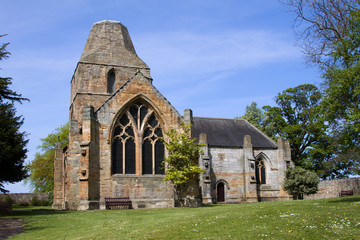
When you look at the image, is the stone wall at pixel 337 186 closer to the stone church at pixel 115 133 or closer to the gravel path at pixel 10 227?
the stone church at pixel 115 133

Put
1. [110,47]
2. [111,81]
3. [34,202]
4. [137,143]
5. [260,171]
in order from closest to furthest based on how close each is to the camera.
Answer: [137,143] < [111,81] < [110,47] < [260,171] < [34,202]

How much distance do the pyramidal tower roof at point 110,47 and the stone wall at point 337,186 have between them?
24013 millimetres

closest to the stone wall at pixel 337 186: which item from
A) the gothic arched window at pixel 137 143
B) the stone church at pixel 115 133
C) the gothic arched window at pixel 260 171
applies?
the gothic arched window at pixel 260 171

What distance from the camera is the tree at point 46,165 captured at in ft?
200

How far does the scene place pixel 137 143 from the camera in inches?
1079

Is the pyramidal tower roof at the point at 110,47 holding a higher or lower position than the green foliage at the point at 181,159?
higher

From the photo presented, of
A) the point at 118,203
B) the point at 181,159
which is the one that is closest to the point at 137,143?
the point at 181,159

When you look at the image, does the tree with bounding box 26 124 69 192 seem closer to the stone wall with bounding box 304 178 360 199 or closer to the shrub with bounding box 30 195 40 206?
the shrub with bounding box 30 195 40 206

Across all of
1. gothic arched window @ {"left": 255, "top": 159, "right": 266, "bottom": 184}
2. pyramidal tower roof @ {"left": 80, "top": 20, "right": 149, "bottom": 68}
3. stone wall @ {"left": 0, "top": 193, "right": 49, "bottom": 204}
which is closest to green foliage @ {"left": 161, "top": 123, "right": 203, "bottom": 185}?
pyramidal tower roof @ {"left": 80, "top": 20, "right": 149, "bottom": 68}

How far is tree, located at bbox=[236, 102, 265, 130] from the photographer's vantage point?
55.9 m

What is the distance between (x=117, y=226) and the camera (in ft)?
53.1

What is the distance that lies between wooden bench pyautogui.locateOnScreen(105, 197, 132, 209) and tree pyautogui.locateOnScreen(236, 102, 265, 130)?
33.0 m

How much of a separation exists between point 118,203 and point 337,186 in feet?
87.9

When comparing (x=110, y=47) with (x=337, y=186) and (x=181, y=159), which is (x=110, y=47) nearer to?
(x=181, y=159)
